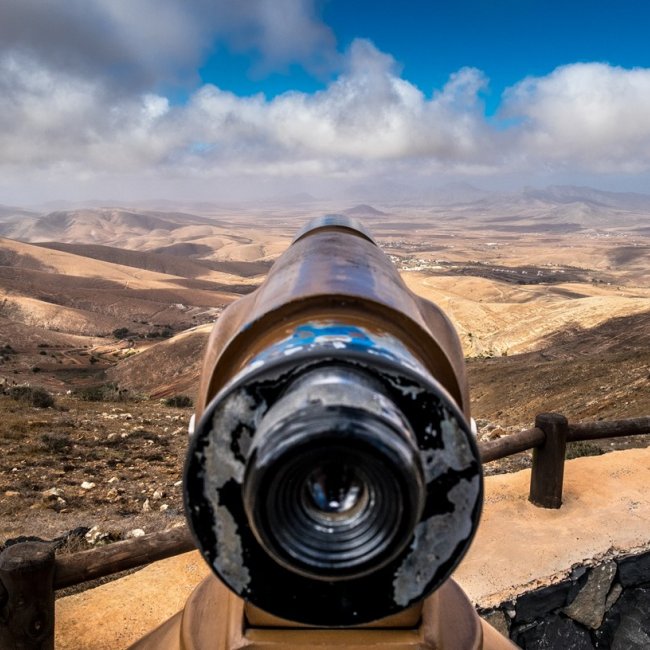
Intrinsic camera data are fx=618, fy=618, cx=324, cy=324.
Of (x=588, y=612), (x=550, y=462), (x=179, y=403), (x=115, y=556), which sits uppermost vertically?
(x=115, y=556)

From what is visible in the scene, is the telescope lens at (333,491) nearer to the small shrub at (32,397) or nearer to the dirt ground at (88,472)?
the dirt ground at (88,472)

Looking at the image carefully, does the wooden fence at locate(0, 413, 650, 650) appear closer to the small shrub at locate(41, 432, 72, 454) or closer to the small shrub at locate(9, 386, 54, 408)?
the small shrub at locate(41, 432, 72, 454)

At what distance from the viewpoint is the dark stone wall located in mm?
3467

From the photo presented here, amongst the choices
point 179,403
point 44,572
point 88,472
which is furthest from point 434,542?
point 179,403

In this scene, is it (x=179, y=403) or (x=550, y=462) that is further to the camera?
(x=179, y=403)

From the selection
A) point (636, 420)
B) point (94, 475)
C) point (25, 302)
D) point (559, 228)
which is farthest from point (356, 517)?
point (559, 228)

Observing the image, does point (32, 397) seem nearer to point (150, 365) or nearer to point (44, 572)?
point (44, 572)

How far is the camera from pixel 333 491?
1.10 meters

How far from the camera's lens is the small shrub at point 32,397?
12914 mm

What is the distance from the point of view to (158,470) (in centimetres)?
855

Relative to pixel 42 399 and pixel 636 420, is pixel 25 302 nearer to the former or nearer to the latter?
pixel 42 399

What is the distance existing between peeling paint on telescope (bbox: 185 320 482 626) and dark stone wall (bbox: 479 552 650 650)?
96.0 inches

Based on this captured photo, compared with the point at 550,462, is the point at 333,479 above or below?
above

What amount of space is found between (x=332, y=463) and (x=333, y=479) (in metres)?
0.03
